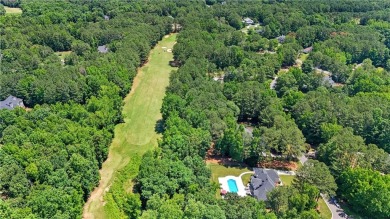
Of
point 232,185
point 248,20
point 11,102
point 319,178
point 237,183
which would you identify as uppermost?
point 319,178

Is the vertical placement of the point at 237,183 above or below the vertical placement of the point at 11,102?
above

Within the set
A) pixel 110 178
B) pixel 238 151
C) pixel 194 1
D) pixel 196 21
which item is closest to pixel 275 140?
pixel 238 151

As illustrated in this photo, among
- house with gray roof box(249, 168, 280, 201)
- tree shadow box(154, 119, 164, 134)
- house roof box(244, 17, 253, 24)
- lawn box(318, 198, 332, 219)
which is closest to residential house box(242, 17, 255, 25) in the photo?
house roof box(244, 17, 253, 24)

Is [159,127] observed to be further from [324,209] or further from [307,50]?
[307,50]

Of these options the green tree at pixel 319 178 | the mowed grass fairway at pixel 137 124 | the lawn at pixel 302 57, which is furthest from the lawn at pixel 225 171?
the lawn at pixel 302 57

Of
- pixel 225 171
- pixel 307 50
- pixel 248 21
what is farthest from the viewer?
pixel 248 21

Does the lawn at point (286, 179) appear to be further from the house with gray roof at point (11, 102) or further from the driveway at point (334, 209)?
the house with gray roof at point (11, 102)

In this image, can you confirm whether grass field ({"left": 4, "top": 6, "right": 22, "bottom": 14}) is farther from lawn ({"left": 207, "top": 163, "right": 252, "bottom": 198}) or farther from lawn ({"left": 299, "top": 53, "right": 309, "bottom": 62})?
lawn ({"left": 207, "top": 163, "right": 252, "bottom": 198})

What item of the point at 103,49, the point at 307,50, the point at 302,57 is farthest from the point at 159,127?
the point at 307,50

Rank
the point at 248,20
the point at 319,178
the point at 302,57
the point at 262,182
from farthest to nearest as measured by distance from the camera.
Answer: the point at 248,20
the point at 302,57
the point at 262,182
the point at 319,178
